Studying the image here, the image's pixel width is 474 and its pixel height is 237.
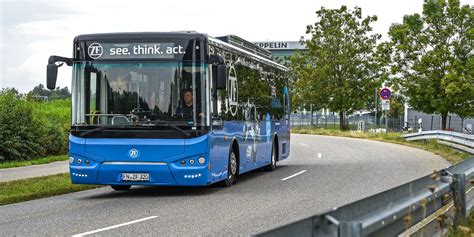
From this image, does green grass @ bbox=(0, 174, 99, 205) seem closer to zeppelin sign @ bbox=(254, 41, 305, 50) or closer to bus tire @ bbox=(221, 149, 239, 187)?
bus tire @ bbox=(221, 149, 239, 187)

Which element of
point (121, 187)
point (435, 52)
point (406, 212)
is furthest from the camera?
point (435, 52)

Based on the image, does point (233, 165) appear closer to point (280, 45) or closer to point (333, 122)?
point (333, 122)

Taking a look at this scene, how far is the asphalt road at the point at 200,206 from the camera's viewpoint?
33.2ft

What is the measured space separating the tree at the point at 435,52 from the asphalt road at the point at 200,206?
28242 mm

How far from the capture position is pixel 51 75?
1366cm

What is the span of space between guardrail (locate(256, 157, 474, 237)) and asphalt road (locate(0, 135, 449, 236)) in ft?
7.55

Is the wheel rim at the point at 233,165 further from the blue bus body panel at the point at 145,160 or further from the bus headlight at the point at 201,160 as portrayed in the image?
the bus headlight at the point at 201,160

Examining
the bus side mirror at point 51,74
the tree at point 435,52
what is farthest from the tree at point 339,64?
the bus side mirror at point 51,74

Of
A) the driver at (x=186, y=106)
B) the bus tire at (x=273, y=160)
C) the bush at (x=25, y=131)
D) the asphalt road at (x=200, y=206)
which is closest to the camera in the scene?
the asphalt road at (x=200, y=206)

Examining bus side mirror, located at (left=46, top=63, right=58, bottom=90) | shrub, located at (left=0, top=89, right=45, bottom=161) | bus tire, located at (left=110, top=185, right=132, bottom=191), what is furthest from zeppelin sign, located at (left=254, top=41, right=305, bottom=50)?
bus side mirror, located at (left=46, top=63, right=58, bottom=90)

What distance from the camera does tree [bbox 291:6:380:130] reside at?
6575 centimetres

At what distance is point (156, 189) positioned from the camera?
16.5 metres

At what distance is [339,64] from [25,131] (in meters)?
43.4

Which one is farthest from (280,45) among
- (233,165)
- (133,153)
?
(133,153)
